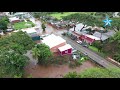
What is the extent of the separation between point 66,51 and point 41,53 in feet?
3.36

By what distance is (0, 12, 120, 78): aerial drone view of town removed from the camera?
4289mm

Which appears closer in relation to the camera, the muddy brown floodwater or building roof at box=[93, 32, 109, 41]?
the muddy brown floodwater

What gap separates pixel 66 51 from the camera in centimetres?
561

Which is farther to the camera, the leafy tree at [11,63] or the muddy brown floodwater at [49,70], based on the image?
the muddy brown floodwater at [49,70]

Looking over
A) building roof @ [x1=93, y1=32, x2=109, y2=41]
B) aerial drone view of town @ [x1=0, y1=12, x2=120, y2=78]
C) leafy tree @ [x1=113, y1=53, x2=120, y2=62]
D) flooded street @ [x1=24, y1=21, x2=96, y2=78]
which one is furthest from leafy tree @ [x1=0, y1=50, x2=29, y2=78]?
building roof @ [x1=93, y1=32, x2=109, y2=41]

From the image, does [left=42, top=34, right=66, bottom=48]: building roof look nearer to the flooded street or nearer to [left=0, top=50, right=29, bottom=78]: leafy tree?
the flooded street

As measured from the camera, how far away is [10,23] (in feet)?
27.1

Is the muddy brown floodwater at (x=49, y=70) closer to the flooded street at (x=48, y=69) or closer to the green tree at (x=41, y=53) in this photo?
the flooded street at (x=48, y=69)

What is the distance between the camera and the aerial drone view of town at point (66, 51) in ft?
14.1

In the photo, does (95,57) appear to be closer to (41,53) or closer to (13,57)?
(41,53)

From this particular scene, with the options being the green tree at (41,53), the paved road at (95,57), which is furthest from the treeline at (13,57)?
the paved road at (95,57)

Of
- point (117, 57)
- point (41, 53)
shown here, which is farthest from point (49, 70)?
point (117, 57)
